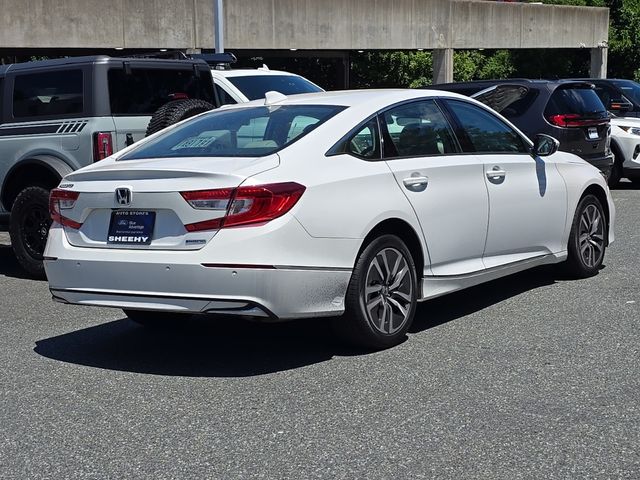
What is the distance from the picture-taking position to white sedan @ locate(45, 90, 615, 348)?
6.01m

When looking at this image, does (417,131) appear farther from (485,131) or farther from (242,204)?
(242,204)

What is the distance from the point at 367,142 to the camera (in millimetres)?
6883

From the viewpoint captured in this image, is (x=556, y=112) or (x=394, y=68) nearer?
(x=556, y=112)

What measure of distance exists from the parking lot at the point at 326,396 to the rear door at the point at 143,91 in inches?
84.0

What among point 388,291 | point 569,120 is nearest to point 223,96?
point 569,120

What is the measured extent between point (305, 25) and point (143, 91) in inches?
651

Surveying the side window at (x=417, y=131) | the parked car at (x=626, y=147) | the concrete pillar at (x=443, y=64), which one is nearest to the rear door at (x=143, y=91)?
the side window at (x=417, y=131)

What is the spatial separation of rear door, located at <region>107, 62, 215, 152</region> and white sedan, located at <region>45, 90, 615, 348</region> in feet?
7.93

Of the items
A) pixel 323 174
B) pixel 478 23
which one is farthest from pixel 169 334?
pixel 478 23

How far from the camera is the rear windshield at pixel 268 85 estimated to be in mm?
13922

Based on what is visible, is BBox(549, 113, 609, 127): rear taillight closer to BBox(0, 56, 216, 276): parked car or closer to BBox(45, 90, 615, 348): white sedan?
BBox(0, 56, 216, 276): parked car

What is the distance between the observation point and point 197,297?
19.7 ft

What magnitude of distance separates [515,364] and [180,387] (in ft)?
6.26

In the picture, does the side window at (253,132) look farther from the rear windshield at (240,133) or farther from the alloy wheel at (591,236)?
the alloy wheel at (591,236)
